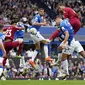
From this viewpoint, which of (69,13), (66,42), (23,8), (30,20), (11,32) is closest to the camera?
(66,42)

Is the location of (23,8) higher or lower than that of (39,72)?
higher

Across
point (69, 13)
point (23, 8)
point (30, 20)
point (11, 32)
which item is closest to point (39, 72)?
point (11, 32)

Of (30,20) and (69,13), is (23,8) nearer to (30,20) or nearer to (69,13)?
(30,20)

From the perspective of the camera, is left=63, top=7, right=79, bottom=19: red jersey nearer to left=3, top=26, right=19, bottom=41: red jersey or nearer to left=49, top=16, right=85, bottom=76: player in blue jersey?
left=49, top=16, right=85, bottom=76: player in blue jersey

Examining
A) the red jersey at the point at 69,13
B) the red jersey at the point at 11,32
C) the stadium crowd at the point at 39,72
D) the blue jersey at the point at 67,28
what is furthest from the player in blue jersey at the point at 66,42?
the stadium crowd at the point at 39,72

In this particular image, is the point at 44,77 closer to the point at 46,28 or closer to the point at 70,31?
the point at 70,31

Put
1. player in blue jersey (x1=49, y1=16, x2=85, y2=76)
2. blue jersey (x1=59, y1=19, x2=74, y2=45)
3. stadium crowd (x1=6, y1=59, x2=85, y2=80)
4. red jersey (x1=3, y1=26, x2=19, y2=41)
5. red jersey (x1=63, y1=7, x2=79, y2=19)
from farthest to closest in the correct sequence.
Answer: stadium crowd (x1=6, y1=59, x2=85, y2=80) < red jersey (x1=3, y1=26, x2=19, y2=41) < red jersey (x1=63, y1=7, x2=79, y2=19) < blue jersey (x1=59, y1=19, x2=74, y2=45) < player in blue jersey (x1=49, y1=16, x2=85, y2=76)

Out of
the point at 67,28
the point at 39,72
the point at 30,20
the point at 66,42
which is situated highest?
the point at 67,28

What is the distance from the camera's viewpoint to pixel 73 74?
26.2 metres

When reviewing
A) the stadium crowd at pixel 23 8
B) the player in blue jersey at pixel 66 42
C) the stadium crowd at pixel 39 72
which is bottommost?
the stadium crowd at pixel 39 72

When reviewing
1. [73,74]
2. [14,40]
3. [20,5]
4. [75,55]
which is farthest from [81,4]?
[14,40]

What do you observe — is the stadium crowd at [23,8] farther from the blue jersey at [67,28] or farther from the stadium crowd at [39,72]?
the blue jersey at [67,28]

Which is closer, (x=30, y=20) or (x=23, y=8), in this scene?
(x=30, y=20)

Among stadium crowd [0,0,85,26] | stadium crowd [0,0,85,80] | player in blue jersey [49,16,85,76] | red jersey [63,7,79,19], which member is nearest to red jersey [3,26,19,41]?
player in blue jersey [49,16,85,76]
